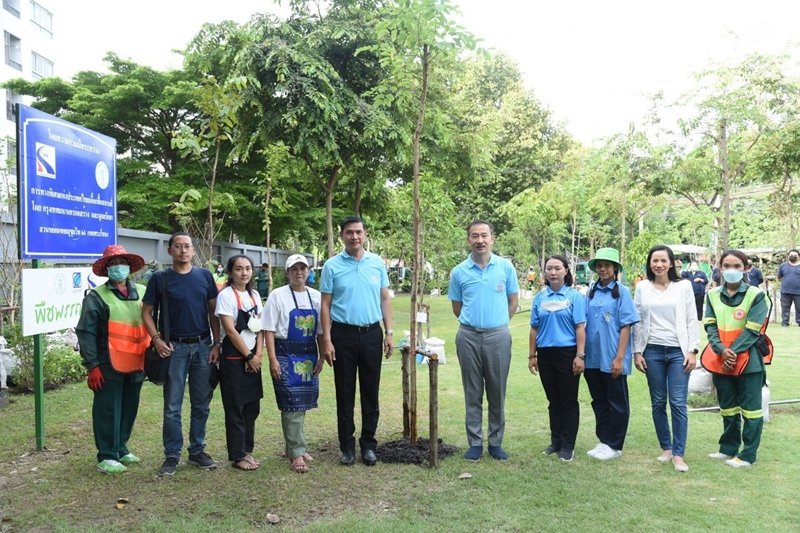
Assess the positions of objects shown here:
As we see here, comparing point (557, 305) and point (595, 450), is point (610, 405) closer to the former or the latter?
point (595, 450)

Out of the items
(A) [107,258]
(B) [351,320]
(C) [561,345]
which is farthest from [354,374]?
(A) [107,258]

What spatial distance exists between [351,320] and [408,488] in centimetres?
127

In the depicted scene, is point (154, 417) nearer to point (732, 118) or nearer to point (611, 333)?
point (611, 333)

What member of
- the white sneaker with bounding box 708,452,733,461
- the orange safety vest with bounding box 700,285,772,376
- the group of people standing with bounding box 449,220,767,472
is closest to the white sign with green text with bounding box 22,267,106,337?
the group of people standing with bounding box 449,220,767,472

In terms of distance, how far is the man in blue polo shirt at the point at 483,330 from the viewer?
502cm

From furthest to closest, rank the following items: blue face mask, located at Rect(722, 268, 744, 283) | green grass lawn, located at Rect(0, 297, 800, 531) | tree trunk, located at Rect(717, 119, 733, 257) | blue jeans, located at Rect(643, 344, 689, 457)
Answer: tree trunk, located at Rect(717, 119, 733, 257) < blue face mask, located at Rect(722, 268, 744, 283) < blue jeans, located at Rect(643, 344, 689, 457) < green grass lawn, located at Rect(0, 297, 800, 531)

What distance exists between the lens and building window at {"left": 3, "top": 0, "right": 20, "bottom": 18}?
2743cm

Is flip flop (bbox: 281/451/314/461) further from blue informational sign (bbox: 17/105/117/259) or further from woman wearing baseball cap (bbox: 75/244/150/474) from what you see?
blue informational sign (bbox: 17/105/117/259)

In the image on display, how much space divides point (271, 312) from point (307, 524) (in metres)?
1.59

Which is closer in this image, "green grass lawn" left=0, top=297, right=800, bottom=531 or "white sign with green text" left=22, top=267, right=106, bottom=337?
"green grass lawn" left=0, top=297, right=800, bottom=531

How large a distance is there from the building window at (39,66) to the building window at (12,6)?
1946mm

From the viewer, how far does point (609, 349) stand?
501 cm

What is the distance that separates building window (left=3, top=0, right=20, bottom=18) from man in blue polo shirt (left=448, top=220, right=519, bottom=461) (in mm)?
30480

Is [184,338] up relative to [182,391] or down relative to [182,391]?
up
